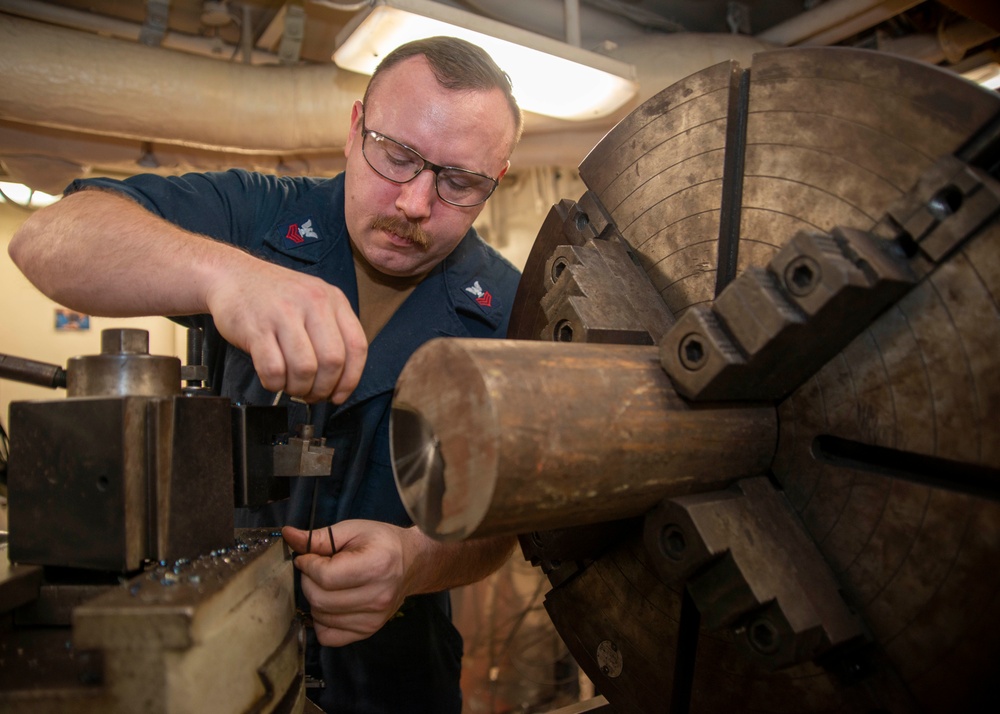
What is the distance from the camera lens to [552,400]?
0.53m

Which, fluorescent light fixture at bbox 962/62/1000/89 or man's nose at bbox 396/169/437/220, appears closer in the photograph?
man's nose at bbox 396/169/437/220

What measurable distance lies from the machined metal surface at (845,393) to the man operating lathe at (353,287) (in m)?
0.34

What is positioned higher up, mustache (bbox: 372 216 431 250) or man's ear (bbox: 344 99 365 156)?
man's ear (bbox: 344 99 365 156)

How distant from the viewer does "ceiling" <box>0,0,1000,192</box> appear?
1867 mm

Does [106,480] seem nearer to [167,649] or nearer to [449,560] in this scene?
[167,649]

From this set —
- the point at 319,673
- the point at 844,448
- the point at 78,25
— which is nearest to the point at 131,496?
the point at 844,448

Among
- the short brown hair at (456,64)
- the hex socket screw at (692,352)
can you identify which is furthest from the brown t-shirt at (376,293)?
the hex socket screw at (692,352)

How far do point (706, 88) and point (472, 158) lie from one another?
2.07 ft

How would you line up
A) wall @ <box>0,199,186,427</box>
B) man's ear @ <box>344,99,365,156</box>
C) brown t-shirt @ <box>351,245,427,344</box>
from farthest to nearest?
wall @ <box>0,199,186,427</box> < brown t-shirt @ <box>351,245,427,344</box> < man's ear @ <box>344,99,365,156</box>

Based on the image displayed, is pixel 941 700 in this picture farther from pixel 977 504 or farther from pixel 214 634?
pixel 214 634

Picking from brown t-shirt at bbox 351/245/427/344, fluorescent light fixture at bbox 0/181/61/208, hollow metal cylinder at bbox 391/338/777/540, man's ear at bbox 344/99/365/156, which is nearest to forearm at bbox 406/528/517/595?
hollow metal cylinder at bbox 391/338/777/540

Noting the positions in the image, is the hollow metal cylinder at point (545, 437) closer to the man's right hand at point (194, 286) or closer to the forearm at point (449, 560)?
the man's right hand at point (194, 286)

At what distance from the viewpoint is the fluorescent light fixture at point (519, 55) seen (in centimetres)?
162

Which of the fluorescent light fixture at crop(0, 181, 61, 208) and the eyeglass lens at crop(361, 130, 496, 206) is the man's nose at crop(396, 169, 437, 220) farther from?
the fluorescent light fixture at crop(0, 181, 61, 208)
